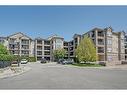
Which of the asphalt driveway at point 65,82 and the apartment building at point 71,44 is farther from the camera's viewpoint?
the apartment building at point 71,44

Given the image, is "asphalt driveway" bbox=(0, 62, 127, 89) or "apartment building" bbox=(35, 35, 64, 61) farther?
"apartment building" bbox=(35, 35, 64, 61)

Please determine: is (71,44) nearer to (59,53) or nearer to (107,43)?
A: (59,53)

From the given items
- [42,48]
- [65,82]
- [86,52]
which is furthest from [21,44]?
[65,82]

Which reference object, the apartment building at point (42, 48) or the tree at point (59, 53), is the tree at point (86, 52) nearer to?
the tree at point (59, 53)

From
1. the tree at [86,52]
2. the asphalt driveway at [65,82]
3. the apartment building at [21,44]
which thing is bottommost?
the asphalt driveway at [65,82]

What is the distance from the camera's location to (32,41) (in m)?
101

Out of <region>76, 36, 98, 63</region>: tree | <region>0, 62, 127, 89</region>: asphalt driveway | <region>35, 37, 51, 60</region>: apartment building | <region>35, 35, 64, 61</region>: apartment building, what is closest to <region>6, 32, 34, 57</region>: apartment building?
<region>35, 37, 51, 60</region>: apartment building

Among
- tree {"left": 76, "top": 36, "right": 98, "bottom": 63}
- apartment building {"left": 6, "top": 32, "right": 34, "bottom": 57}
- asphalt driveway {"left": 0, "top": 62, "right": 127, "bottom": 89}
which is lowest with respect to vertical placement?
asphalt driveway {"left": 0, "top": 62, "right": 127, "bottom": 89}

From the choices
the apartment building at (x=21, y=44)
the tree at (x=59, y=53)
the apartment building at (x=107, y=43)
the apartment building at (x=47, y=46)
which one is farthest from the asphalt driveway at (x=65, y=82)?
the apartment building at (x=47, y=46)

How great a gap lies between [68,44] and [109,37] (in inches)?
1058

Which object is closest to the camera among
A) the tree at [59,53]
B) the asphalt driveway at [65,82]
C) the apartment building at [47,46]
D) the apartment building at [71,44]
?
the asphalt driveway at [65,82]

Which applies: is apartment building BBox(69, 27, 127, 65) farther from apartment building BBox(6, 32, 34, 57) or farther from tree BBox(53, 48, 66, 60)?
apartment building BBox(6, 32, 34, 57)
